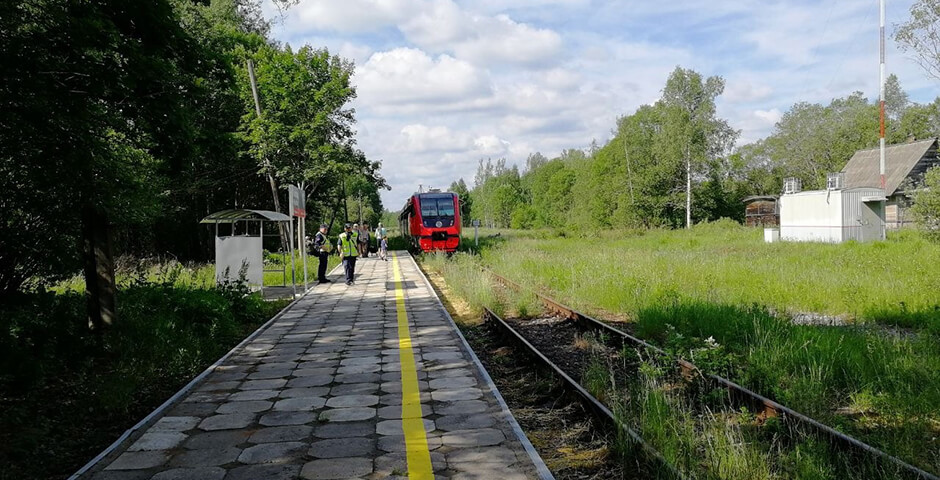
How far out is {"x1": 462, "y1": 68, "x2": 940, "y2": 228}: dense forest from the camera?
179 feet

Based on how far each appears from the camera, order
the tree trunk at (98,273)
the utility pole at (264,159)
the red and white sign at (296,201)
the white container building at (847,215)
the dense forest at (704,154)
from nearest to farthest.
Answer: the tree trunk at (98,273), the red and white sign at (296,201), the utility pole at (264,159), the white container building at (847,215), the dense forest at (704,154)

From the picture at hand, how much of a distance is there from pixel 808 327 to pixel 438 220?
65.8 feet

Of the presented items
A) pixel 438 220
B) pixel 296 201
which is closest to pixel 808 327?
pixel 296 201

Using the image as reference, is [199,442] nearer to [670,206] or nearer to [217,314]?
[217,314]

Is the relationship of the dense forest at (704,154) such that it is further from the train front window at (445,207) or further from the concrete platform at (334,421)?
the concrete platform at (334,421)

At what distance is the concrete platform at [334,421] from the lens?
414 centimetres

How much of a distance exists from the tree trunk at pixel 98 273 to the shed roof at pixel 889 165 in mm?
44453

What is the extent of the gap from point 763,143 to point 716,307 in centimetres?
7268

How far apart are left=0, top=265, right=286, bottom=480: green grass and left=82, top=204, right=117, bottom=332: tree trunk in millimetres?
191

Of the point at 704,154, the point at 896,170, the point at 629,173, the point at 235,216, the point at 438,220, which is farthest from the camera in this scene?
the point at 629,173

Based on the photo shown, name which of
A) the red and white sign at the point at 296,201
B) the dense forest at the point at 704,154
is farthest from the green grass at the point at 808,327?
the dense forest at the point at 704,154

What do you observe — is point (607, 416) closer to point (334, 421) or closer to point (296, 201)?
point (334, 421)

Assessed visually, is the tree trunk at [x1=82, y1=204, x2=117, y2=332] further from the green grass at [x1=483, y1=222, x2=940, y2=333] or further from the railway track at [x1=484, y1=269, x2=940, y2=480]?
the green grass at [x1=483, y1=222, x2=940, y2=333]

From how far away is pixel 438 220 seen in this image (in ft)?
90.5
